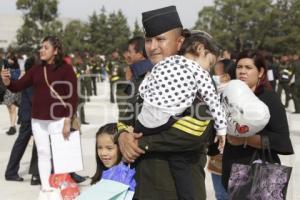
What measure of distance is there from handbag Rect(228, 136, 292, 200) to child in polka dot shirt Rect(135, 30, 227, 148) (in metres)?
0.86

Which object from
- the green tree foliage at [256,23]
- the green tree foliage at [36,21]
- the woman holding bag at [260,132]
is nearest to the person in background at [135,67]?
the woman holding bag at [260,132]

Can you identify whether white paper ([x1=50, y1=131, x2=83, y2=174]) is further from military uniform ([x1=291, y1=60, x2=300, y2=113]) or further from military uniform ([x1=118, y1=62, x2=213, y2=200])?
military uniform ([x1=291, y1=60, x2=300, y2=113])

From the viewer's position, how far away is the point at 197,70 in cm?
251

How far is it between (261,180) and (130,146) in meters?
1.12

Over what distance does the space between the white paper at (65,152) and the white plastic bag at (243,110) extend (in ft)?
8.25

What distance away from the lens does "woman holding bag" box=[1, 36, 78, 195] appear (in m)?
5.52

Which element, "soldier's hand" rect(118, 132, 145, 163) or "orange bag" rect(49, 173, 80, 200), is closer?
"soldier's hand" rect(118, 132, 145, 163)

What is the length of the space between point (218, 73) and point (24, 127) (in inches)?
105

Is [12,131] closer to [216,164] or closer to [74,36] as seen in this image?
[216,164]

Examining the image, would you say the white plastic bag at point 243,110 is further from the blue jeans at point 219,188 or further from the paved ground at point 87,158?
the paved ground at point 87,158

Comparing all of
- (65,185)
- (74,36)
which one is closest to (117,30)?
(74,36)

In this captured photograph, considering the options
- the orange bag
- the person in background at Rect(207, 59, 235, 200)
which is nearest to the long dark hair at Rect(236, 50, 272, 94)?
the person in background at Rect(207, 59, 235, 200)

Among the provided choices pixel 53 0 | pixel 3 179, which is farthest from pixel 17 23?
pixel 3 179

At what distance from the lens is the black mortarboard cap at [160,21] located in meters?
2.58
